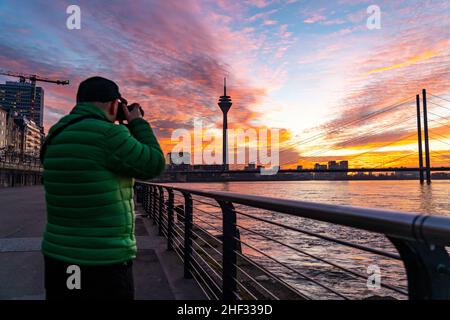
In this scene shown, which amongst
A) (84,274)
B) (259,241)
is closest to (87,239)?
(84,274)

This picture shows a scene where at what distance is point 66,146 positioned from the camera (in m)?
1.67

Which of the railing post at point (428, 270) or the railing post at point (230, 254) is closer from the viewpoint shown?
the railing post at point (428, 270)

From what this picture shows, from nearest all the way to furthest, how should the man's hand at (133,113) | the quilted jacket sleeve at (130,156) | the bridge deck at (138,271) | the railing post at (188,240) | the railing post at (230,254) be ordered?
the quilted jacket sleeve at (130,156)
the man's hand at (133,113)
the railing post at (230,254)
the bridge deck at (138,271)
the railing post at (188,240)

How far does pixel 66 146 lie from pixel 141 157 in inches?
14.1

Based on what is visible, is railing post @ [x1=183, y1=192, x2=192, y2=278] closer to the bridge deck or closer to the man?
the bridge deck

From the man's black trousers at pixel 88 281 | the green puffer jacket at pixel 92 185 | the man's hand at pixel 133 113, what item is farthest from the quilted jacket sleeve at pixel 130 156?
the man's black trousers at pixel 88 281

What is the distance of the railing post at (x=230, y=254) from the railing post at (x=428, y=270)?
1842mm

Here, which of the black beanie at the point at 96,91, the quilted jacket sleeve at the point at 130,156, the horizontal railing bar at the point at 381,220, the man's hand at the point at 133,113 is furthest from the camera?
the man's hand at the point at 133,113

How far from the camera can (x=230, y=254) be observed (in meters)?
3.03

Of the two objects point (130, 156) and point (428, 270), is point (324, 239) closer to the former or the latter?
point (428, 270)

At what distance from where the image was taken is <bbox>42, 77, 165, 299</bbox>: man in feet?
5.42

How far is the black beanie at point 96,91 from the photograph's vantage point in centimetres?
179

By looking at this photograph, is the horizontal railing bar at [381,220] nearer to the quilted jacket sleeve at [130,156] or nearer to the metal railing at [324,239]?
the metal railing at [324,239]

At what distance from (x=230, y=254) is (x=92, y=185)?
1681 mm
